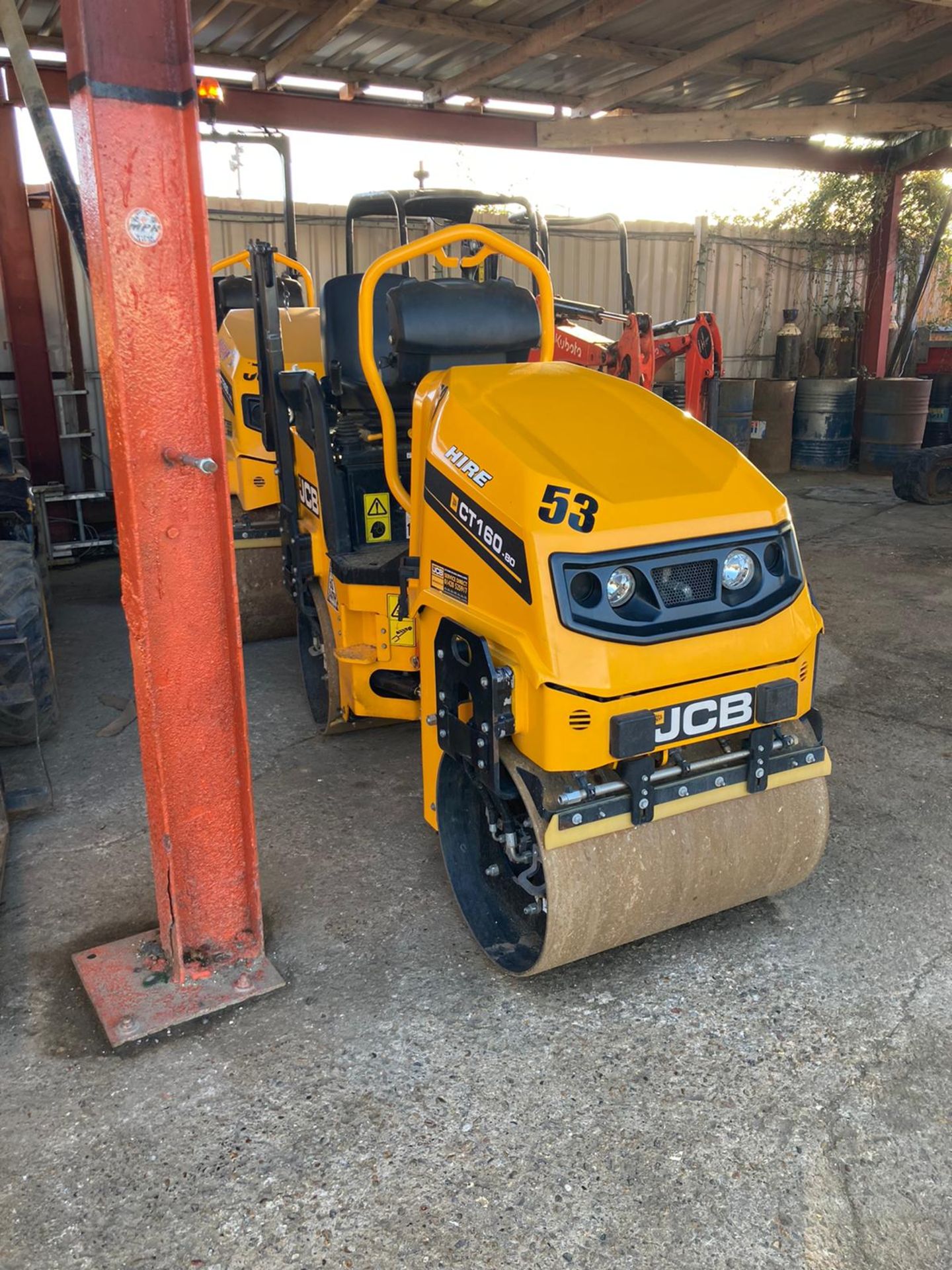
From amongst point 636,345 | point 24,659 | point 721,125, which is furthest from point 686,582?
point 721,125

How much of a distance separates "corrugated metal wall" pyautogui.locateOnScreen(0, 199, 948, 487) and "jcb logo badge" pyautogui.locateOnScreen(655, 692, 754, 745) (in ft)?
21.1

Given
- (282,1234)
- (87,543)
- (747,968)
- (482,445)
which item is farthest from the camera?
(87,543)

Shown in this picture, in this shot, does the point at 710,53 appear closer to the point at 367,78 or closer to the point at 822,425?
the point at 367,78

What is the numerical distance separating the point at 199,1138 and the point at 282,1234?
32cm

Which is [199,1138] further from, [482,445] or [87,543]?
[87,543]

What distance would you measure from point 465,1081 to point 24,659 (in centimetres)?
233

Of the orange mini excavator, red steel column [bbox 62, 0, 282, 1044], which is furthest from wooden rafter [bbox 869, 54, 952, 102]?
red steel column [bbox 62, 0, 282, 1044]

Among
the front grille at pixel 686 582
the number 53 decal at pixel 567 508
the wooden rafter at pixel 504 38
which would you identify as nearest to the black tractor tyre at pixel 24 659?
the number 53 decal at pixel 567 508

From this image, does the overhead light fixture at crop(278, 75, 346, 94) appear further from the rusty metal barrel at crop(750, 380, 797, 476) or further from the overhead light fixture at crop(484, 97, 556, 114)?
the rusty metal barrel at crop(750, 380, 797, 476)

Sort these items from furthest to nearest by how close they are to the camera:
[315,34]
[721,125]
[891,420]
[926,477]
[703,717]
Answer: [891,420] → [926,477] → [721,125] → [315,34] → [703,717]

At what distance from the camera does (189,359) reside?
7.47 ft

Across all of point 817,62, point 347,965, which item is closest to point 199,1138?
point 347,965

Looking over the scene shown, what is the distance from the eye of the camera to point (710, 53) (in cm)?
696

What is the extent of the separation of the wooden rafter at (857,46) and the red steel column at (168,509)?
20.3ft
